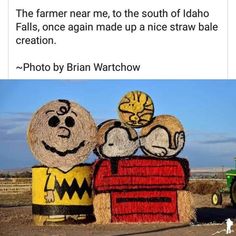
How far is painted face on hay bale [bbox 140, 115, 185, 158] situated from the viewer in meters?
11.1

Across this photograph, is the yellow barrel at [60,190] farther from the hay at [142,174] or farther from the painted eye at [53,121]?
the painted eye at [53,121]

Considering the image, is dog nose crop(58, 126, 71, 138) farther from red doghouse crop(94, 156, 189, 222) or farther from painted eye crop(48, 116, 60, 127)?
red doghouse crop(94, 156, 189, 222)

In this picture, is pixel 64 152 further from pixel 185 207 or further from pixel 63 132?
pixel 185 207

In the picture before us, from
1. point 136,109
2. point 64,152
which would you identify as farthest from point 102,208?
point 136,109

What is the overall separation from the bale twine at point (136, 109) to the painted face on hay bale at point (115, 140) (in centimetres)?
16

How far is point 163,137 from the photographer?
11.1 meters

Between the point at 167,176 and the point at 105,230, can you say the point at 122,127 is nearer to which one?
the point at 167,176

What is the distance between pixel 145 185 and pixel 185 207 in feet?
2.80

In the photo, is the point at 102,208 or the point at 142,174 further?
the point at 142,174

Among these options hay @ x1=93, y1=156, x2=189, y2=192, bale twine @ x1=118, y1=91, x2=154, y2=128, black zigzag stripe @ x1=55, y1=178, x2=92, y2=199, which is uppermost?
bale twine @ x1=118, y1=91, x2=154, y2=128

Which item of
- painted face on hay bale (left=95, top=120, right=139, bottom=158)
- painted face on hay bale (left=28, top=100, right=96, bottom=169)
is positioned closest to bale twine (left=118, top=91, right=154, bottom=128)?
painted face on hay bale (left=95, top=120, right=139, bottom=158)

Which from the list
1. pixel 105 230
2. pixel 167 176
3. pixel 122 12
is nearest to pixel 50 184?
pixel 105 230

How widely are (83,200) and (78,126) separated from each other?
4.56 feet

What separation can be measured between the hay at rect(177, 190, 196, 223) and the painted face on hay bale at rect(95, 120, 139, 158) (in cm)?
127
